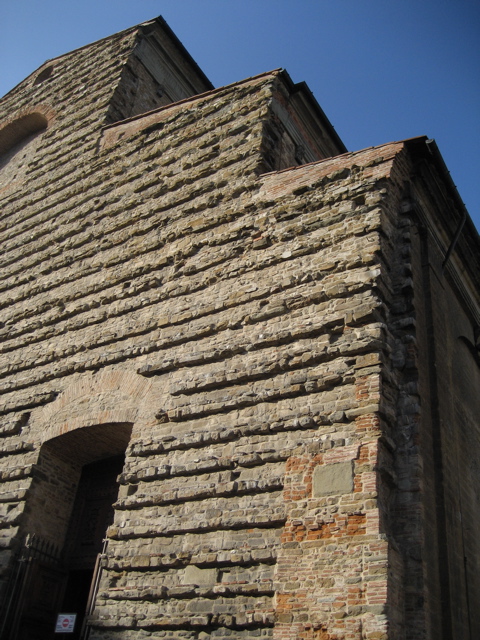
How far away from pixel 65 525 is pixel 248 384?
2928 mm

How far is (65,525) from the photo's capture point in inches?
272

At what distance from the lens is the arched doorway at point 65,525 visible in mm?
6203

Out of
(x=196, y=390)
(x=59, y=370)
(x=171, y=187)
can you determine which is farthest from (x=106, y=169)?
(x=196, y=390)

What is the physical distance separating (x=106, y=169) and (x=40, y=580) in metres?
5.70

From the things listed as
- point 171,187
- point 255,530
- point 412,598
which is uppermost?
point 171,187

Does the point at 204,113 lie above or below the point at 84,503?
above

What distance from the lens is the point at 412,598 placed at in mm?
4422

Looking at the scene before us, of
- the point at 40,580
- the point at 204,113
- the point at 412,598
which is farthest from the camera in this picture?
the point at 204,113

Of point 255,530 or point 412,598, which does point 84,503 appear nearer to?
point 255,530

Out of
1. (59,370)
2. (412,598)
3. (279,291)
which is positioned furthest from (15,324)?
(412,598)

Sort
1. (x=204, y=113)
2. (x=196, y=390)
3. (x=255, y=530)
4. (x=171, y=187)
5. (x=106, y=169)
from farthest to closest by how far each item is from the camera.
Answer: (x=106, y=169) → (x=204, y=113) → (x=171, y=187) → (x=196, y=390) → (x=255, y=530)

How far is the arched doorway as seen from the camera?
6203 millimetres

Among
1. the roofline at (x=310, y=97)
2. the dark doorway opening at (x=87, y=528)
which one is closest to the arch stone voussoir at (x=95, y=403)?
the dark doorway opening at (x=87, y=528)

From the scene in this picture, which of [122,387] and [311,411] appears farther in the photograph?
[122,387]
